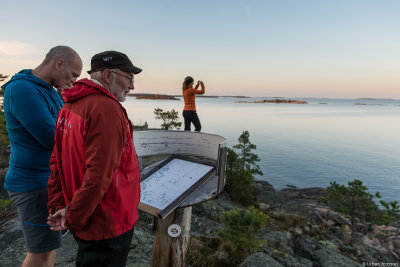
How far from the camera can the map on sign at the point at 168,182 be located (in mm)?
2516

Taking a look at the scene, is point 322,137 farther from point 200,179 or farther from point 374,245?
point 200,179

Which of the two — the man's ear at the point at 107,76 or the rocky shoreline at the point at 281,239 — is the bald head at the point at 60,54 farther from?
the rocky shoreline at the point at 281,239

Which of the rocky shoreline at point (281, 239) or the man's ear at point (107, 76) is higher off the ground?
the man's ear at point (107, 76)

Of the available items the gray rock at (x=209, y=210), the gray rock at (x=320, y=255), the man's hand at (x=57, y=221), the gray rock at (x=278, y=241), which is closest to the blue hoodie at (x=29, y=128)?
the man's hand at (x=57, y=221)

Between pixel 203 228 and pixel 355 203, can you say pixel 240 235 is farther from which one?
pixel 355 203

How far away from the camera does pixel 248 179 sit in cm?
1168

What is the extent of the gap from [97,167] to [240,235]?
4.46m

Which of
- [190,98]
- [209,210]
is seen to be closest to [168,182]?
[190,98]

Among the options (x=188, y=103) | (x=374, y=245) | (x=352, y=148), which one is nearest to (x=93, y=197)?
(x=188, y=103)

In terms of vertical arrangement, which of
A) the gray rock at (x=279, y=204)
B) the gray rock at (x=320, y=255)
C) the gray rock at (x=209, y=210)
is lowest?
the gray rock at (x=279, y=204)

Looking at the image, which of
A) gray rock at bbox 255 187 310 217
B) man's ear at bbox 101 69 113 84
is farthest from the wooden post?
gray rock at bbox 255 187 310 217

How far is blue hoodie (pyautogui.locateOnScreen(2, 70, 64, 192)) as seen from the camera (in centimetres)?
193

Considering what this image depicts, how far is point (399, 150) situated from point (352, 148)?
7.16 metres

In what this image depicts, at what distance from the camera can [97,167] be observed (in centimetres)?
149
